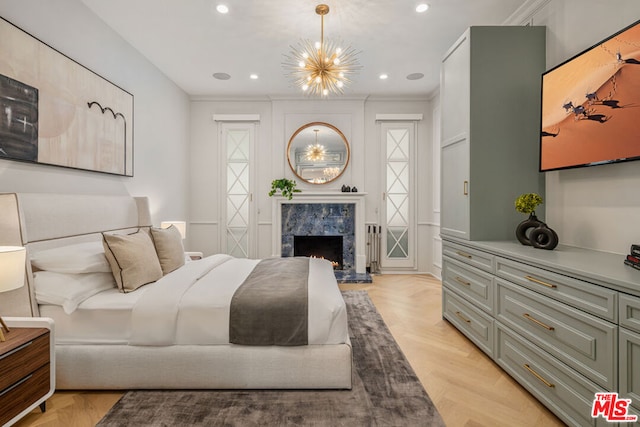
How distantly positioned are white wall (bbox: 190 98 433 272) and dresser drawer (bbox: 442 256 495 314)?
7.19 ft

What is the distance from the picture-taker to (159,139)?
406 cm

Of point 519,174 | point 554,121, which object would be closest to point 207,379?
point 519,174

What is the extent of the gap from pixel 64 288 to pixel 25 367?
0.48 meters

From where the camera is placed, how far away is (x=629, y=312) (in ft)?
4.23

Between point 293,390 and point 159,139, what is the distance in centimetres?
356

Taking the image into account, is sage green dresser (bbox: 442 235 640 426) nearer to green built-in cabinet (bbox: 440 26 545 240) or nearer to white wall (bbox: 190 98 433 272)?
green built-in cabinet (bbox: 440 26 545 240)

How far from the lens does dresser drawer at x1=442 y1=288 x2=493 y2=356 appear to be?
2314 mm

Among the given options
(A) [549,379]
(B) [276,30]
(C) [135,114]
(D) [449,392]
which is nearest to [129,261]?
(C) [135,114]

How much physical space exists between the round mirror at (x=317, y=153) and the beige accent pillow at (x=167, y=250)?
8.54 feet

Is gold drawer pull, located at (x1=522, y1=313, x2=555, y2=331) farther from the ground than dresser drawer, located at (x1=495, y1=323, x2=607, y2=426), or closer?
farther from the ground

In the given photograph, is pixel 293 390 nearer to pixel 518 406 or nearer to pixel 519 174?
pixel 518 406

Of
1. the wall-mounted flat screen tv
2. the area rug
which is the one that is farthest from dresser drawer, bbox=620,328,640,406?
the wall-mounted flat screen tv

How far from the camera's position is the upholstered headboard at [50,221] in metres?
1.80

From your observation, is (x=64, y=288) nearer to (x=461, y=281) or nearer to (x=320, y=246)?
(x=461, y=281)
